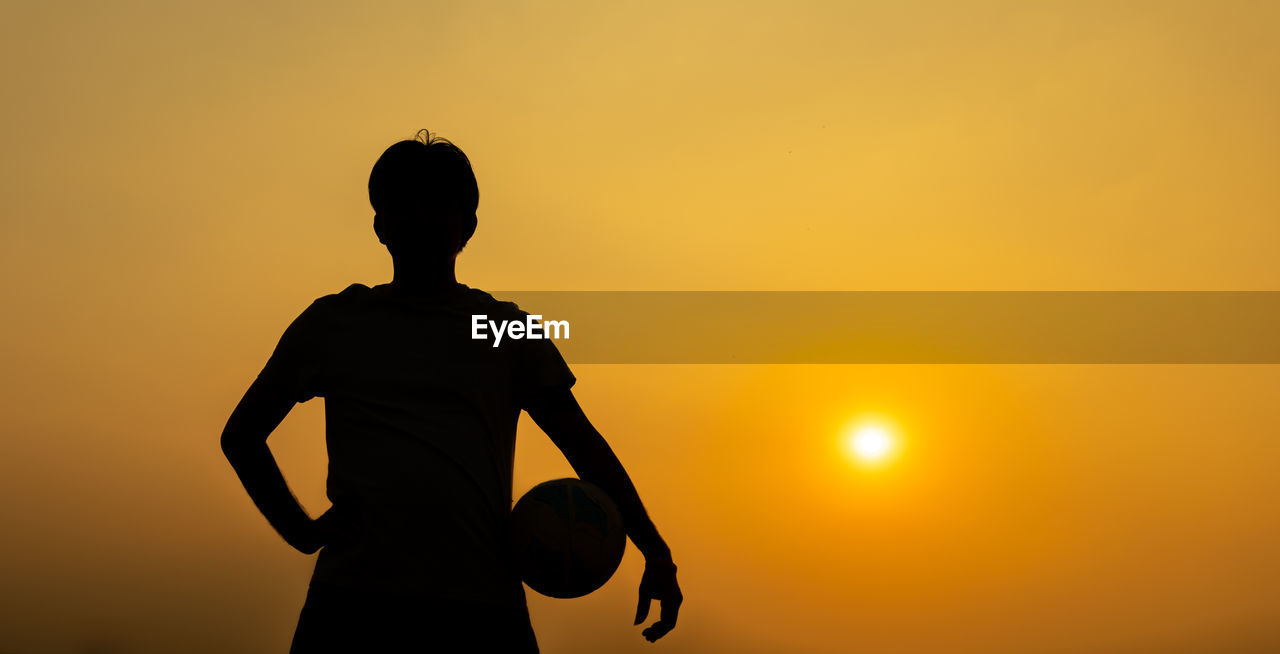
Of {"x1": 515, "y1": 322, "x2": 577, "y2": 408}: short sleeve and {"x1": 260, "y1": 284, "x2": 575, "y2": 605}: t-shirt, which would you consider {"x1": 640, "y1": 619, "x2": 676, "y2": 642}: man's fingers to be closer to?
{"x1": 260, "y1": 284, "x2": 575, "y2": 605}: t-shirt

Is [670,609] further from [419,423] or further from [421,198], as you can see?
[421,198]

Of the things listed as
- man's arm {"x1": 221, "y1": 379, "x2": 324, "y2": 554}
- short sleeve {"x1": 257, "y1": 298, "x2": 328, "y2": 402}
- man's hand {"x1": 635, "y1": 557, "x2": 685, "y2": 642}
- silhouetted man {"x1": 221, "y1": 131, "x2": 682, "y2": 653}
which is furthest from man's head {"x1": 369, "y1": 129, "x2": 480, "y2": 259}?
man's hand {"x1": 635, "y1": 557, "x2": 685, "y2": 642}

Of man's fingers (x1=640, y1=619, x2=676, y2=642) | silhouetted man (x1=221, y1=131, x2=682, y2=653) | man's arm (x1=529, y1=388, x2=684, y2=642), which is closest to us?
silhouetted man (x1=221, y1=131, x2=682, y2=653)

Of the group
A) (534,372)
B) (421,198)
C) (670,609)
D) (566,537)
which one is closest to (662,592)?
(670,609)

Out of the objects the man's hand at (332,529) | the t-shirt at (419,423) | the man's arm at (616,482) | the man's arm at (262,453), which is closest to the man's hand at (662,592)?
the man's arm at (616,482)

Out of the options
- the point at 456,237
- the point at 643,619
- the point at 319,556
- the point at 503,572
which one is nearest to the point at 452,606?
the point at 503,572

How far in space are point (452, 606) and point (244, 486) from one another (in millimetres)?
990

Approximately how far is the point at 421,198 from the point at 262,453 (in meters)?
1.06

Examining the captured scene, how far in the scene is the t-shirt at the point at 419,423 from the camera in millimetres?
3158

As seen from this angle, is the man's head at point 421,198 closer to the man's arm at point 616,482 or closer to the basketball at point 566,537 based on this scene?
the man's arm at point 616,482

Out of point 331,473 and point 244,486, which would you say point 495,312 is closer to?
point 331,473

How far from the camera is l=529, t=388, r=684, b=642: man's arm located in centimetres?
359

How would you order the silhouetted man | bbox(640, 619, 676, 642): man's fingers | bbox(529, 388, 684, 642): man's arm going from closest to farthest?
the silhouetted man
bbox(640, 619, 676, 642): man's fingers
bbox(529, 388, 684, 642): man's arm

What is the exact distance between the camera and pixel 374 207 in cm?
361
